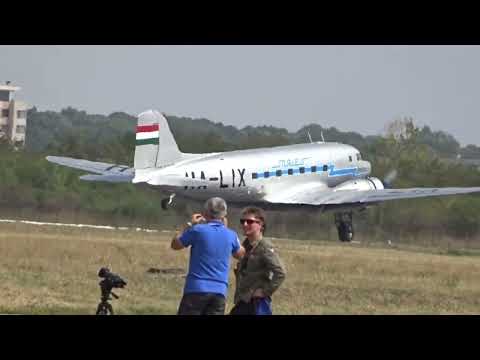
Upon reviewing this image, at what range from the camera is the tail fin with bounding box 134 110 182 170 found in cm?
4628

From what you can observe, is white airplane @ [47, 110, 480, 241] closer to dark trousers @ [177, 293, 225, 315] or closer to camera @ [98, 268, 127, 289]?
camera @ [98, 268, 127, 289]

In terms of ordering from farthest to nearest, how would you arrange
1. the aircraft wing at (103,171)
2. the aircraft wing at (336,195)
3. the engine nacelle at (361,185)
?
the engine nacelle at (361,185)
the aircraft wing at (336,195)
the aircraft wing at (103,171)

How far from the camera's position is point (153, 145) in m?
46.5

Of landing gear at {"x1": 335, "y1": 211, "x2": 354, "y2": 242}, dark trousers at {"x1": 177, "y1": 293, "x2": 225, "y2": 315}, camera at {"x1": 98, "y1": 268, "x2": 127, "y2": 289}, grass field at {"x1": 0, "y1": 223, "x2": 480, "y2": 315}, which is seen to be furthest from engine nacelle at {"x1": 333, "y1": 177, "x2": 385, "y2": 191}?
dark trousers at {"x1": 177, "y1": 293, "x2": 225, "y2": 315}

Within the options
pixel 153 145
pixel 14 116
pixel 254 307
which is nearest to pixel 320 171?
pixel 153 145

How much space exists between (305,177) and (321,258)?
1781 cm

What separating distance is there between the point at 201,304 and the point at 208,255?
0.53 metres

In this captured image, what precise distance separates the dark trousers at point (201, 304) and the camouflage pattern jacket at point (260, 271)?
0.74ft

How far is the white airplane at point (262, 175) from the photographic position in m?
46.1

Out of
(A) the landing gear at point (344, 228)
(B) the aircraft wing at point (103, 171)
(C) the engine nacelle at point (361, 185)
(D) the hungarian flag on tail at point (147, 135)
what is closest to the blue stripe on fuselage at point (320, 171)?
(C) the engine nacelle at point (361, 185)

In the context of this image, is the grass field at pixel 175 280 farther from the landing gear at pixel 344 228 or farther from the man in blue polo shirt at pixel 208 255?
the landing gear at pixel 344 228

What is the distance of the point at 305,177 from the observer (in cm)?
4947
